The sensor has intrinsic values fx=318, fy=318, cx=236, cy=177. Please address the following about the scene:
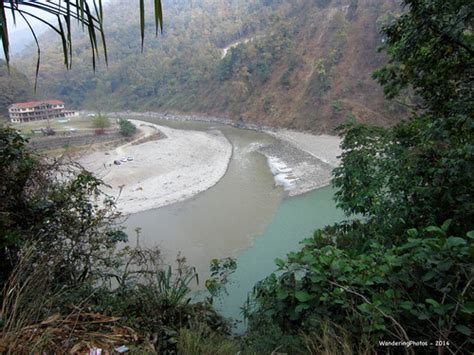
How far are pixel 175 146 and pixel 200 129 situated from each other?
21.6 feet

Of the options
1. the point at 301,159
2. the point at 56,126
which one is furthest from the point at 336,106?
the point at 56,126

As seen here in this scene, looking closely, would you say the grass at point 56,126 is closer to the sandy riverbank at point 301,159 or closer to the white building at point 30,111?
the white building at point 30,111

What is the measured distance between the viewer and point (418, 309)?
1235 mm

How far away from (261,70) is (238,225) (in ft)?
74.2

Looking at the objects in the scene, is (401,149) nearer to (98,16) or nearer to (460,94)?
(460,94)

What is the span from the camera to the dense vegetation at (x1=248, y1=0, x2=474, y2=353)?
122 cm

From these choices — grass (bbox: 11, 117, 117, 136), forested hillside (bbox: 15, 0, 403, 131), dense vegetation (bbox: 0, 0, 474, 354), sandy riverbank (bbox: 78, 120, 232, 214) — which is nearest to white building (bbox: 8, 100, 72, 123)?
grass (bbox: 11, 117, 117, 136)

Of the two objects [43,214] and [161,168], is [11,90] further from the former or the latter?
[43,214]

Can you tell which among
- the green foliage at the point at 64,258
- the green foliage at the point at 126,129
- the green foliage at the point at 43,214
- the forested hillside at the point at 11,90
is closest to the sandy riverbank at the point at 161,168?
the green foliage at the point at 126,129

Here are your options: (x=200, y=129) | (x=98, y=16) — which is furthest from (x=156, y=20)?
(x=200, y=129)

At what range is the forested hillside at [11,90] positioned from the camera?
28545 millimetres

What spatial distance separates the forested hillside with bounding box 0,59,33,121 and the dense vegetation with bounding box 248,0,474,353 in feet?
108

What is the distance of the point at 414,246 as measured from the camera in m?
1.40

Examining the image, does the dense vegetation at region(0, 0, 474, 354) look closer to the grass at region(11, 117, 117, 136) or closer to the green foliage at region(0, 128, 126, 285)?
the green foliage at region(0, 128, 126, 285)
